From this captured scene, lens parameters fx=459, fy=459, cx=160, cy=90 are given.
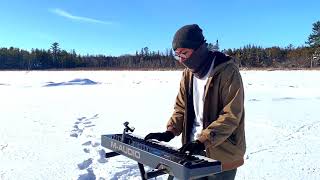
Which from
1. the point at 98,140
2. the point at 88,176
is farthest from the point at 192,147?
the point at 98,140

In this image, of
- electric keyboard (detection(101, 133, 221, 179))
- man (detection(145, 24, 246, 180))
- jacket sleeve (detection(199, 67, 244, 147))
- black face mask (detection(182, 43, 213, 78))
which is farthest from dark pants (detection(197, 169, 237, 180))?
black face mask (detection(182, 43, 213, 78))

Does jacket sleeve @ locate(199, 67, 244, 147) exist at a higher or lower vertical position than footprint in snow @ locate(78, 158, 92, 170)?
higher

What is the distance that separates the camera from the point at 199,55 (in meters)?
3.00

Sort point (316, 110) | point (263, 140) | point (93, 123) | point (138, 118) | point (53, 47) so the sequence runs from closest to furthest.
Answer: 1. point (263, 140)
2. point (93, 123)
3. point (138, 118)
4. point (316, 110)
5. point (53, 47)

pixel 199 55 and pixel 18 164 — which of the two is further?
Result: pixel 18 164

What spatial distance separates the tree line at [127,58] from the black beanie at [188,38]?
2607 inches

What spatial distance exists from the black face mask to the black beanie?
0.14ft

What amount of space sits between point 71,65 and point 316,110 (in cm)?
8826

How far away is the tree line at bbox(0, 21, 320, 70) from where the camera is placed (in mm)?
75250

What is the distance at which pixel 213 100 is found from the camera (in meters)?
2.94

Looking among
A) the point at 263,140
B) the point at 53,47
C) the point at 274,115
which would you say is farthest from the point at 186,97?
the point at 53,47

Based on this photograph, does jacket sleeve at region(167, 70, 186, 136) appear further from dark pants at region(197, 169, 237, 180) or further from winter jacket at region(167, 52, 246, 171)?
dark pants at region(197, 169, 237, 180)

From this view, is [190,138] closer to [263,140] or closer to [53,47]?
[263,140]

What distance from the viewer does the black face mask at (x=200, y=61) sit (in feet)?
9.82
